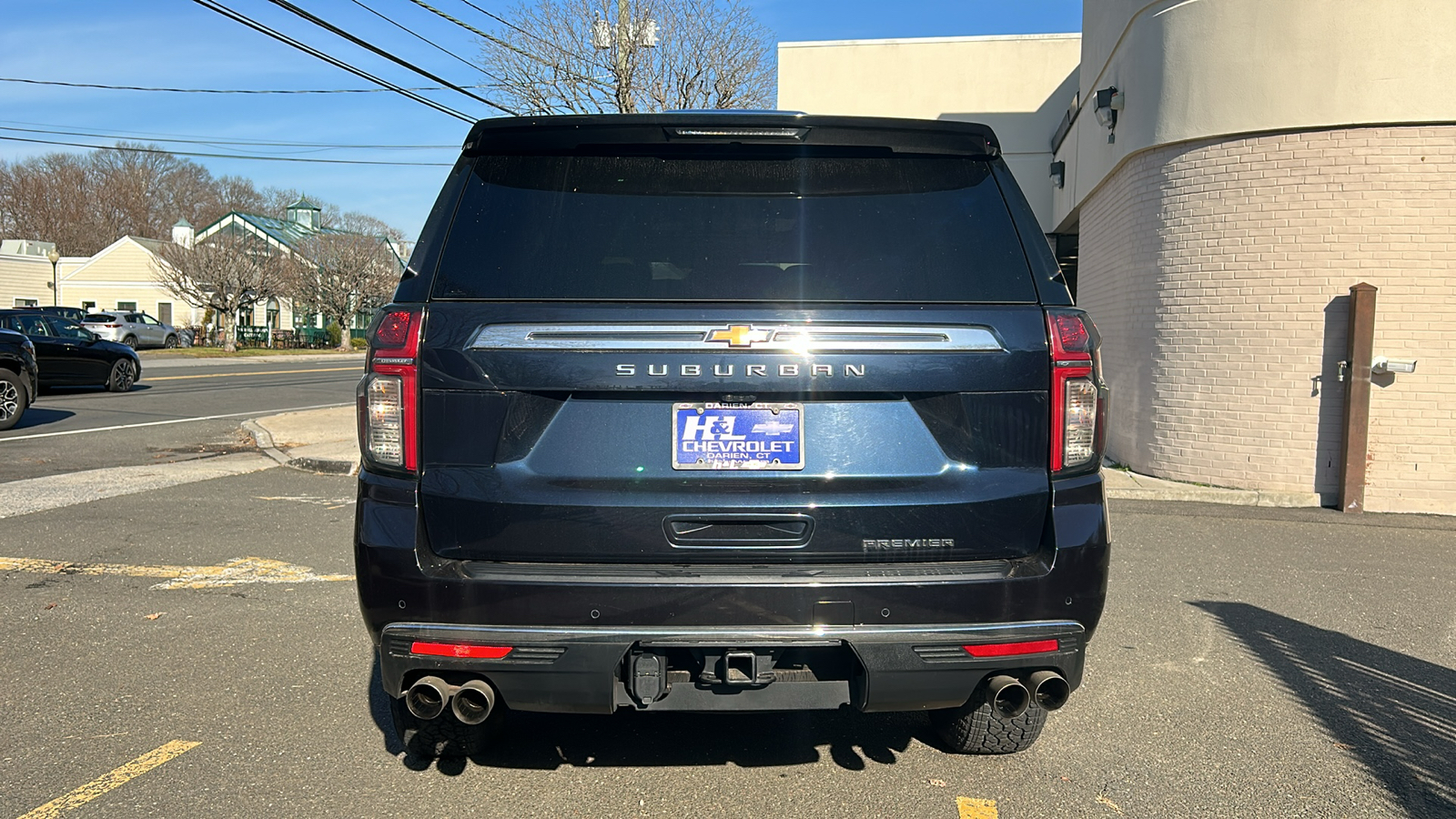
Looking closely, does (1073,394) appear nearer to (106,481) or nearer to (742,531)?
(742,531)

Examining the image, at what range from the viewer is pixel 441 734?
3.33 metres

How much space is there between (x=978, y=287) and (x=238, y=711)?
315cm

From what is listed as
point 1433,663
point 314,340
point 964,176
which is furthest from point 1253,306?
point 314,340

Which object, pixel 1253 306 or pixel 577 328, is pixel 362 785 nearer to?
pixel 577 328

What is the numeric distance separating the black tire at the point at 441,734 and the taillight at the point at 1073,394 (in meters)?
1.89

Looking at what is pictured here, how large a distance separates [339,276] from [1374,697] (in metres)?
54.6

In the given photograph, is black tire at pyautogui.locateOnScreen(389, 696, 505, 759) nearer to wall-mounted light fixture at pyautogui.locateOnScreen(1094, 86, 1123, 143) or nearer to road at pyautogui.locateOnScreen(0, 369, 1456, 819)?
road at pyautogui.locateOnScreen(0, 369, 1456, 819)

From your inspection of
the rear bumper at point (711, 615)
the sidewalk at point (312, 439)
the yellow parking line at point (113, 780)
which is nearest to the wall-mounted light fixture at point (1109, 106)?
the sidewalk at point (312, 439)

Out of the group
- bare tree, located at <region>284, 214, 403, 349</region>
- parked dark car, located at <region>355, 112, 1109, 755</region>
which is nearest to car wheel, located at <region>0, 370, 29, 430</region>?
parked dark car, located at <region>355, 112, 1109, 755</region>

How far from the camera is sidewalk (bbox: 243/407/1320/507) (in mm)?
9211

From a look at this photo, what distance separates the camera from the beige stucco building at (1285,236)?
28.4 feet

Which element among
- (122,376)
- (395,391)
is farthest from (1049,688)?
(122,376)

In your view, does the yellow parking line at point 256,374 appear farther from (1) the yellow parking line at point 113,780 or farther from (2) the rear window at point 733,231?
(2) the rear window at point 733,231

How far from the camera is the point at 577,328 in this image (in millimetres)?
2730
